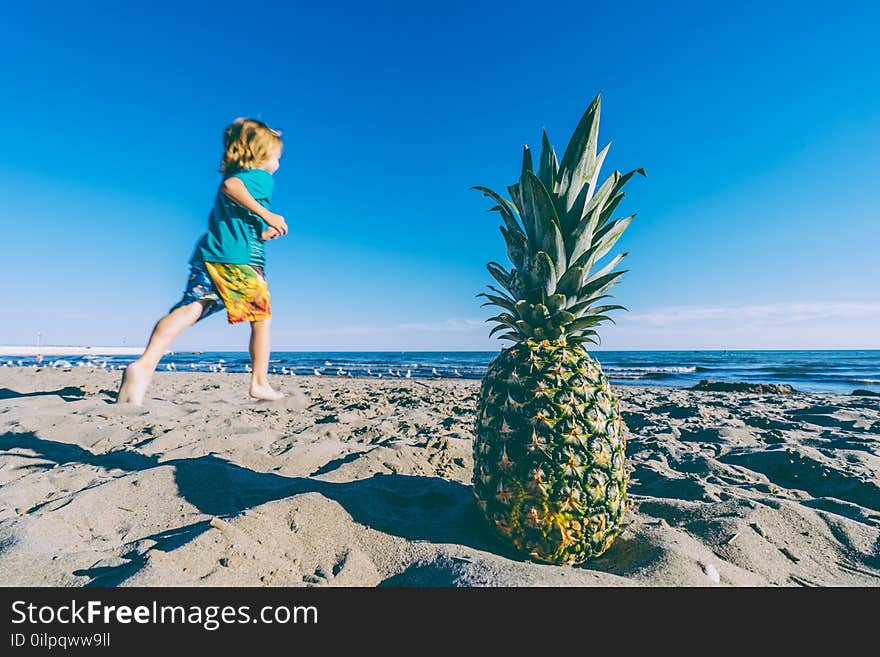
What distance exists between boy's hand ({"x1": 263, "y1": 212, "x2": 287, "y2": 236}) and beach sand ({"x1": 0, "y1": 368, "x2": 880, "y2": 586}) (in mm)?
1882

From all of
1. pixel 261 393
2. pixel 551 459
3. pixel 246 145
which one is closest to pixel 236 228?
pixel 246 145

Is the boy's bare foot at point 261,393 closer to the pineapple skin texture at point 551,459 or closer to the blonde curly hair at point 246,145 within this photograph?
the blonde curly hair at point 246,145

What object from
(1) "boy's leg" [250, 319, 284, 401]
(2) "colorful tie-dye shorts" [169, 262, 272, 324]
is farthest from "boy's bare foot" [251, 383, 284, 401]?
(2) "colorful tie-dye shorts" [169, 262, 272, 324]

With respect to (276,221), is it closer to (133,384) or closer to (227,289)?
(227,289)

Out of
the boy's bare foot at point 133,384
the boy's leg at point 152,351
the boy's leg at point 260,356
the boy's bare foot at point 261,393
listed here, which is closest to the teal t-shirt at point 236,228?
the boy's leg at point 152,351

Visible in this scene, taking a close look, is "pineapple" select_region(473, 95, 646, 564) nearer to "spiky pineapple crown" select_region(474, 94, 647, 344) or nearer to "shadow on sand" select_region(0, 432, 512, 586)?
"spiky pineapple crown" select_region(474, 94, 647, 344)

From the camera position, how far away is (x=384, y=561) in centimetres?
224

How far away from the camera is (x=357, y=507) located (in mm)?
2721

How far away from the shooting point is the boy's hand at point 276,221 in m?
3.17

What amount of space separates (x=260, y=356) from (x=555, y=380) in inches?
105

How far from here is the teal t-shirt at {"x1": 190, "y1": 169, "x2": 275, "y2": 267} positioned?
3213mm

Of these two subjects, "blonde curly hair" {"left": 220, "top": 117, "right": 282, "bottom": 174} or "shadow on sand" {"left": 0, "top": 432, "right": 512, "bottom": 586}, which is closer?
"shadow on sand" {"left": 0, "top": 432, "right": 512, "bottom": 586}
